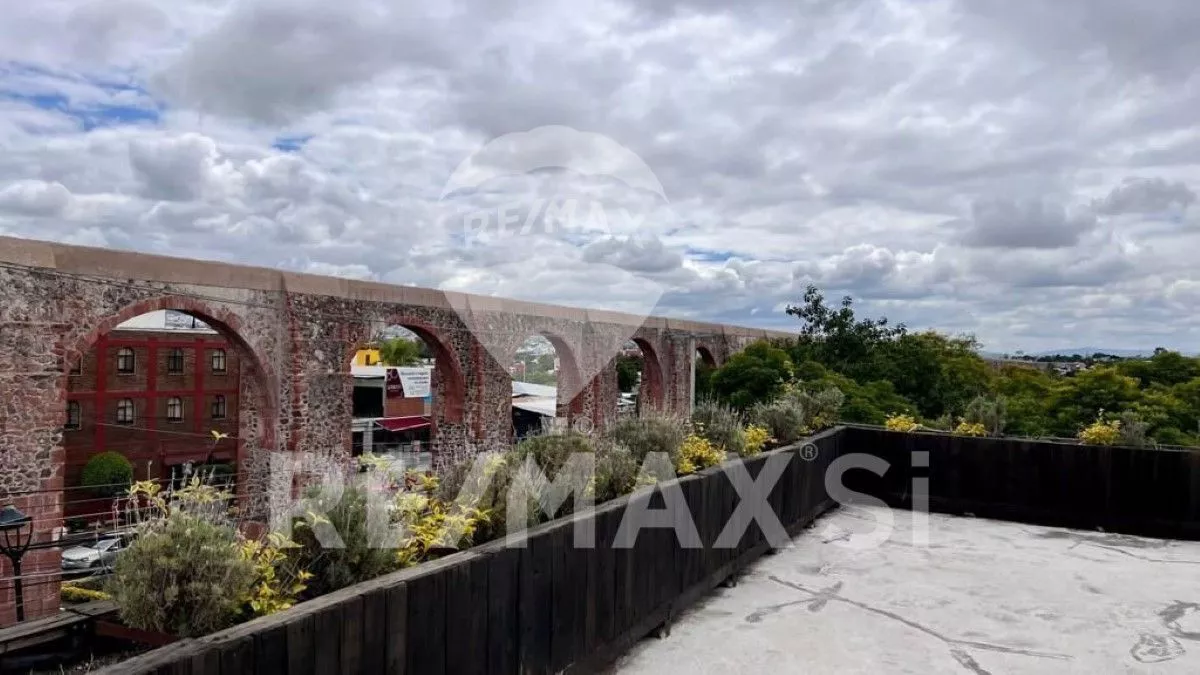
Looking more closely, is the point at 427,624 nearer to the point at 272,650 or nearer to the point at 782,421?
the point at 272,650

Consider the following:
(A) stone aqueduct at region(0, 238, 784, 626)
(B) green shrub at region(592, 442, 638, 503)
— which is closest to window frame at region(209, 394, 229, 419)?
(A) stone aqueduct at region(0, 238, 784, 626)

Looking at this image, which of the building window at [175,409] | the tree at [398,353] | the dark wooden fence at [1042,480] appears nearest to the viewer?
the dark wooden fence at [1042,480]

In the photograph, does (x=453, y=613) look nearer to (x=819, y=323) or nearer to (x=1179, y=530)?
(x=1179, y=530)

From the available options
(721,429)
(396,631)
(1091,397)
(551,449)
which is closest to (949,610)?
(721,429)

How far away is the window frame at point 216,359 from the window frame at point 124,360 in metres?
2.65

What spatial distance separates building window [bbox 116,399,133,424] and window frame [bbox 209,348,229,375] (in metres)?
2.92

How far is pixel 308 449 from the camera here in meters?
8.95

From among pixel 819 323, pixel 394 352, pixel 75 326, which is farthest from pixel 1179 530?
pixel 394 352

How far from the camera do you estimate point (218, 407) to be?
2747 centimetres

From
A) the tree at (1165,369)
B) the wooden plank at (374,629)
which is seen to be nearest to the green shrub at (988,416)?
the wooden plank at (374,629)

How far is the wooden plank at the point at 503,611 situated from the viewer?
2.69m

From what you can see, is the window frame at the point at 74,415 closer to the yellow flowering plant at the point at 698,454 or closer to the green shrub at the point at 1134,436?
the yellow flowering plant at the point at 698,454

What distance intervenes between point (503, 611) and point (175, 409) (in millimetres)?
26963

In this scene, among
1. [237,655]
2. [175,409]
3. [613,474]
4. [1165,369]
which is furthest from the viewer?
[175,409]
